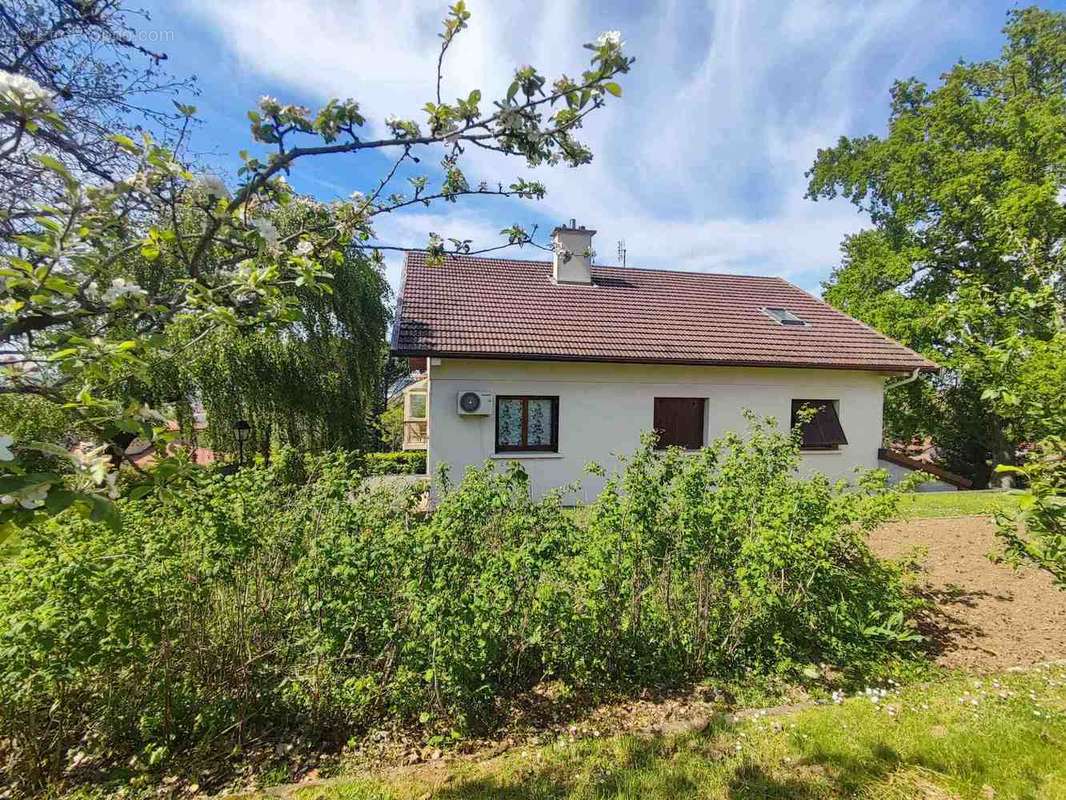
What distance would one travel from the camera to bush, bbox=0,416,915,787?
242cm

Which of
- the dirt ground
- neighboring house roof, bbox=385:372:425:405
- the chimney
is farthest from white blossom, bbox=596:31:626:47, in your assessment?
neighboring house roof, bbox=385:372:425:405

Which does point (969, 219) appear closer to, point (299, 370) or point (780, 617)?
point (780, 617)

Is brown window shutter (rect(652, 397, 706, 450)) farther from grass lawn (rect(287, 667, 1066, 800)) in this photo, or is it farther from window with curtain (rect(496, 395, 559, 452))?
grass lawn (rect(287, 667, 1066, 800))

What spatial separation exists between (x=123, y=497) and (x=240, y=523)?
4.72ft

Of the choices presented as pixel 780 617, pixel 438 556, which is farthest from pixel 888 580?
pixel 438 556

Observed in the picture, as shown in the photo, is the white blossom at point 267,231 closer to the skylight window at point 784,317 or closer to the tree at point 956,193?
the skylight window at point 784,317

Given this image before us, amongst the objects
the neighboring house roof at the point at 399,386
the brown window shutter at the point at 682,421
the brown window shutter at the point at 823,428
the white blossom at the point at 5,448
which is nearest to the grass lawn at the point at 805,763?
the white blossom at the point at 5,448

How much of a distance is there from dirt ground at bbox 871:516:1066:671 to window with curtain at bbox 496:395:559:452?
5884 mm

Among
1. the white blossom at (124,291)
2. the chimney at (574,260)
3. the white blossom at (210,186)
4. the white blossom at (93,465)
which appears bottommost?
the white blossom at (93,465)

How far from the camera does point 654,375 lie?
34.1 feet

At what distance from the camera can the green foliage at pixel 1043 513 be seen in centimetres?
224

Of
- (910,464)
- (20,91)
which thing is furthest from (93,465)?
(910,464)

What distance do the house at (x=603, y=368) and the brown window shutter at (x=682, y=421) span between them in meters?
0.03

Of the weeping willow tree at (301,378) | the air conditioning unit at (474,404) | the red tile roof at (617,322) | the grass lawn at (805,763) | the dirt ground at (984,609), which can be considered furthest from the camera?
the weeping willow tree at (301,378)
